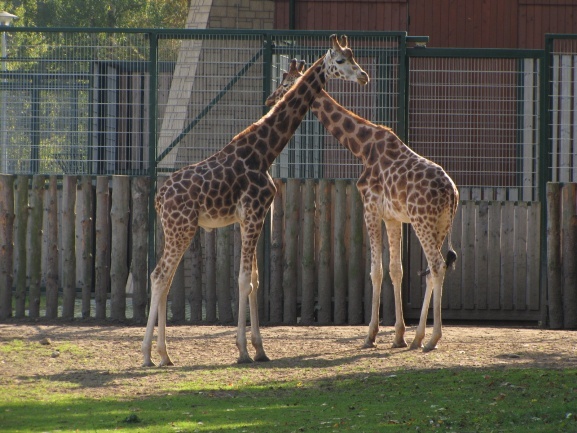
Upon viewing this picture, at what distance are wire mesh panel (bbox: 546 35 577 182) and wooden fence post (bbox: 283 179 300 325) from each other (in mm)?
3203

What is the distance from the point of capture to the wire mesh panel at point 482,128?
1311cm

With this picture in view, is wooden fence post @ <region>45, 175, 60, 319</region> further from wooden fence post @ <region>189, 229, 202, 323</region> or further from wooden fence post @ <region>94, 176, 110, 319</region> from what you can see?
wooden fence post @ <region>189, 229, 202, 323</region>

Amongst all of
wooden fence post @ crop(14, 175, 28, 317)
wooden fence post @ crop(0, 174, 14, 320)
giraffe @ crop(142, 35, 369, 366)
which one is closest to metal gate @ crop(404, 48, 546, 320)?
giraffe @ crop(142, 35, 369, 366)

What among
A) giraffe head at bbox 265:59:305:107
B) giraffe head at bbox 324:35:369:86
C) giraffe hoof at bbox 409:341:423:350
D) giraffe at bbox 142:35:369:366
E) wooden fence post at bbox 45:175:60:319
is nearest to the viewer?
giraffe at bbox 142:35:369:366

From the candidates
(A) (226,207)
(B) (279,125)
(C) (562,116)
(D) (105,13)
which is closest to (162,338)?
(A) (226,207)

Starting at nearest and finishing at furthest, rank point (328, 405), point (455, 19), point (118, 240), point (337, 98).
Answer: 1. point (328, 405)
2. point (118, 240)
3. point (337, 98)
4. point (455, 19)

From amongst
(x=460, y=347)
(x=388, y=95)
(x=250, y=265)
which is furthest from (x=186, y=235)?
(x=388, y=95)

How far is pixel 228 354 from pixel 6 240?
3883 mm

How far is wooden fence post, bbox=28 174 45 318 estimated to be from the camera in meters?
12.7

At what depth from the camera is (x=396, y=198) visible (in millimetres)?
10477

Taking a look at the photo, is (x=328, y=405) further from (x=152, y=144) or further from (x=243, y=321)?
(x=152, y=144)

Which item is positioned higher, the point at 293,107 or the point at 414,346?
the point at 293,107

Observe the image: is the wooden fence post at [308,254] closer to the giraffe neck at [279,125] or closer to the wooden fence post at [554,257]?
the giraffe neck at [279,125]

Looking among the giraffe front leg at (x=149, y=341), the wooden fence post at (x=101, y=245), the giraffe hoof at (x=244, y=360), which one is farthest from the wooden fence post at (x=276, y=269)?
the giraffe front leg at (x=149, y=341)
